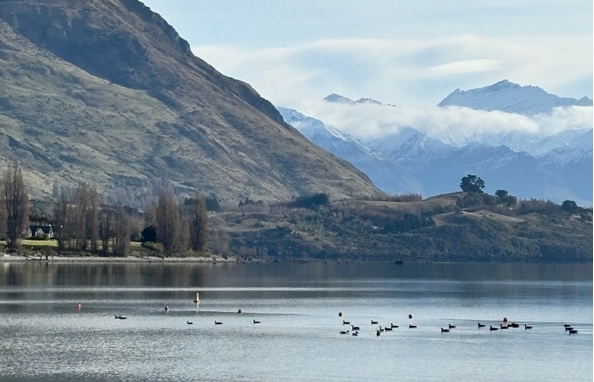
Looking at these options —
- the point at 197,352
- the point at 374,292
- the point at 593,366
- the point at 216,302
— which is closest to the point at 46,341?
the point at 197,352

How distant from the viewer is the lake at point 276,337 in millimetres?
90062

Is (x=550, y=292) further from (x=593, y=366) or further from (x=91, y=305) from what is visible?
(x=593, y=366)

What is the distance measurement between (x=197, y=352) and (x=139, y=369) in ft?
35.2

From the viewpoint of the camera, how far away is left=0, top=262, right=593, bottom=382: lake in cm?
9006

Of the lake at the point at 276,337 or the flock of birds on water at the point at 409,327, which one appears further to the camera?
the flock of birds on water at the point at 409,327

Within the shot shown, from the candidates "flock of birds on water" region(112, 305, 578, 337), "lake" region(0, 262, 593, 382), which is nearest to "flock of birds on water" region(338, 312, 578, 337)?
"flock of birds on water" region(112, 305, 578, 337)

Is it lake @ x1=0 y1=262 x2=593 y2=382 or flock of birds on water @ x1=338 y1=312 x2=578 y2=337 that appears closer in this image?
lake @ x1=0 y1=262 x2=593 y2=382

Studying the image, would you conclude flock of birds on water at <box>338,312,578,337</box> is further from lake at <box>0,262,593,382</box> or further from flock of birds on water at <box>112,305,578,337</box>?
lake at <box>0,262,593,382</box>

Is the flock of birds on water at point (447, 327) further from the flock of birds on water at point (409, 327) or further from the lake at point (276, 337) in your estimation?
the lake at point (276, 337)

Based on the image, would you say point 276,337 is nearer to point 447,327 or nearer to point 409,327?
point 409,327

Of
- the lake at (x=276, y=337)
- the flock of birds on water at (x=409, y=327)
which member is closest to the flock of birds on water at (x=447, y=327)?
the flock of birds on water at (x=409, y=327)

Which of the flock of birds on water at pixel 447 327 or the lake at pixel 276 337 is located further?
the flock of birds on water at pixel 447 327

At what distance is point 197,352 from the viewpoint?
328 ft

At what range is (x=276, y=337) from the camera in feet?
370
